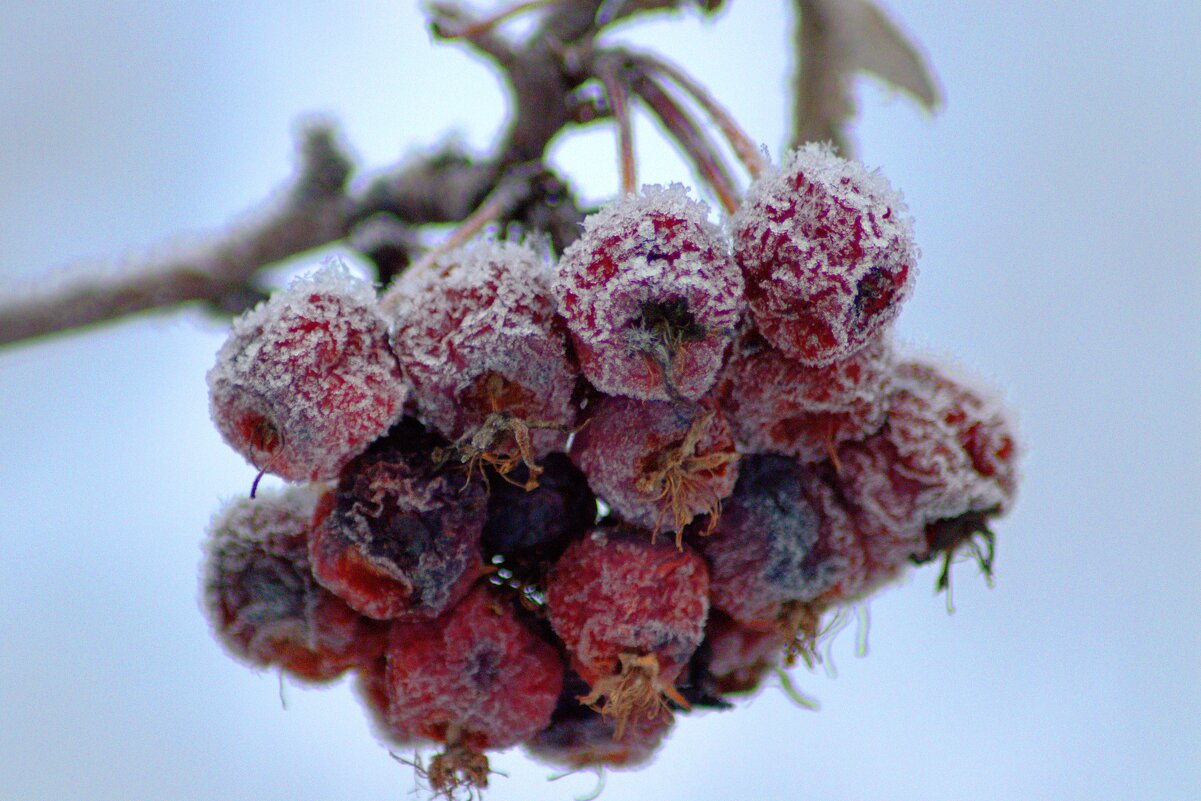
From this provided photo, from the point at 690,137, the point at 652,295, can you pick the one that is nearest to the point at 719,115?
the point at 690,137

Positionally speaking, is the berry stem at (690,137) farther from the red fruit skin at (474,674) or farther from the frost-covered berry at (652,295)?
the red fruit skin at (474,674)

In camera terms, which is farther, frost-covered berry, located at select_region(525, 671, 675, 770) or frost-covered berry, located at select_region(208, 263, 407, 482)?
frost-covered berry, located at select_region(525, 671, 675, 770)

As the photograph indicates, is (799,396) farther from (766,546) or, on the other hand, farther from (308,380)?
(308,380)

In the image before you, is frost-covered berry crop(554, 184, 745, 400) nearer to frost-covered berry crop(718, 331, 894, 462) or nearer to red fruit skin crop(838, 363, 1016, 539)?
frost-covered berry crop(718, 331, 894, 462)

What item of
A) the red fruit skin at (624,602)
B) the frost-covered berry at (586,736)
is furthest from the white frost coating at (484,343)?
the frost-covered berry at (586,736)

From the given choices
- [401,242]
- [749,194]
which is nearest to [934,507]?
[749,194]

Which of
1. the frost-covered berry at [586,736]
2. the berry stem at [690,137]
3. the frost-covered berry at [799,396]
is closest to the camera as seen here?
the frost-covered berry at [799,396]

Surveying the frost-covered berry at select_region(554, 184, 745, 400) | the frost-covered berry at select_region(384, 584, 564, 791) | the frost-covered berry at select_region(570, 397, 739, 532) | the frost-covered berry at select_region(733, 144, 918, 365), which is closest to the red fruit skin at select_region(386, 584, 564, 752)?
the frost-covered berry at select_region(384, 584, 564, 791)
